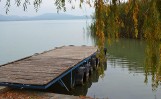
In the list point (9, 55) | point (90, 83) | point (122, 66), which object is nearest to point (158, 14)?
point (90, 83)

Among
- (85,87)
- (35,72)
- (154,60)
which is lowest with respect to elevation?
(85,87)

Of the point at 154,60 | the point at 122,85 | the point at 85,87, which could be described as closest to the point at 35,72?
the point at 85,87

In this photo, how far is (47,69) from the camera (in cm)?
1736

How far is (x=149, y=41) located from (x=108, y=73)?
21.3 meters

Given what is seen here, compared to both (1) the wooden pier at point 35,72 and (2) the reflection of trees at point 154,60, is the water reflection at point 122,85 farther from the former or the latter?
(2) the reflection of trees at point 154,60

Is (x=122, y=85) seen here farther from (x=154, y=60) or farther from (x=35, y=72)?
(x=154, y=60)

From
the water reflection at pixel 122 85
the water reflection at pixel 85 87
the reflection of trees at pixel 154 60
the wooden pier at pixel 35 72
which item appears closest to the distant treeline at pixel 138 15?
the reflection of trees at pixel 154 60

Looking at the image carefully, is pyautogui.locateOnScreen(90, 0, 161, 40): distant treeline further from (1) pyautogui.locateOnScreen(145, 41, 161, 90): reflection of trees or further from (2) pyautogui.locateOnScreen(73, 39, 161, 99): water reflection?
(2) pyautogui.locateOnScreen(73, 39, 161, 99): water reflection

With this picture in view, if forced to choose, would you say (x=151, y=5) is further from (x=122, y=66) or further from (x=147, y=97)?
(x=122, y=66)

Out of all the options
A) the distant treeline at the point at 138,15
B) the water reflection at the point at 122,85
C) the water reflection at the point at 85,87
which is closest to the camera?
the distant treeline at the point at 138,15

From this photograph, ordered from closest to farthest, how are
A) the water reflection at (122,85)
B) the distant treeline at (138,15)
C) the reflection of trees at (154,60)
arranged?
the distant treeline at (138,15), the reflection of trees at (154,60), the water reflection at (122,85)

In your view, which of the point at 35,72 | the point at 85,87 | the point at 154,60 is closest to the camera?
the point at 154,60

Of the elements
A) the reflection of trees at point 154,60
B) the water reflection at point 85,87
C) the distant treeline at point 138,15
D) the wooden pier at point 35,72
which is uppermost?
the distant treeline at point 138,15

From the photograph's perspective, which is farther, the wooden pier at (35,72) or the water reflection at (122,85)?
the water reflection at (122,85)
